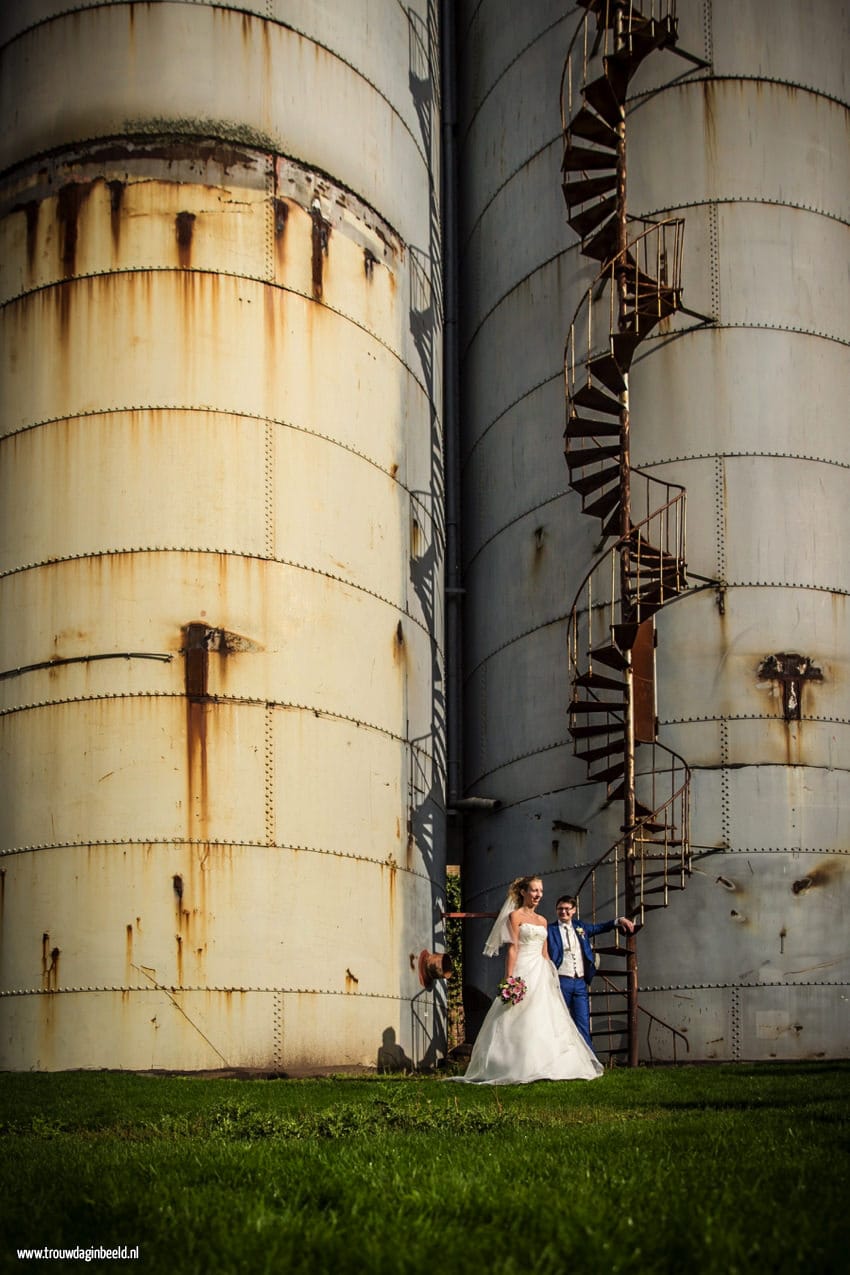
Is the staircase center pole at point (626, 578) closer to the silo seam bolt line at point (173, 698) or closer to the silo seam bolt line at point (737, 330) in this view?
the silo seam bolt line at point (737, 330)

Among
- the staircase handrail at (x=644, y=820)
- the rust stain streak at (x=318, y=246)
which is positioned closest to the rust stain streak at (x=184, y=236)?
the rust stain streak at (x=318, y=246)

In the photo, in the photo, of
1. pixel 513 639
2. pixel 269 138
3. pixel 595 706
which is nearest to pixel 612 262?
pixel 269 138

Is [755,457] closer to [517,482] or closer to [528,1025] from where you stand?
[517,482]

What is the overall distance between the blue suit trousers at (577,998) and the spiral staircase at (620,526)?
7.20 ft

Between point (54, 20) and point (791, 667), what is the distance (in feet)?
38.9

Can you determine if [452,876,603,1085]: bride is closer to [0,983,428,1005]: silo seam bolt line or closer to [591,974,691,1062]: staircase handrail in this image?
[0,983,428,1005]: silo seam bolt line

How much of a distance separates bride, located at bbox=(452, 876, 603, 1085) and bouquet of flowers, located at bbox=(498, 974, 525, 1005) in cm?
5

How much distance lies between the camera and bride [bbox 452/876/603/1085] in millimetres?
12703

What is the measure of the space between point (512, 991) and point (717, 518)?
7.36m

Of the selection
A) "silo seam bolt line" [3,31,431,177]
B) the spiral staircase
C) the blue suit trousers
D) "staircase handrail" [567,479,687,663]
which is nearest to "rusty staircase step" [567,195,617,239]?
the spiral staircase

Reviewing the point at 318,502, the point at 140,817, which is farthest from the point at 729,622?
the point at 140,817

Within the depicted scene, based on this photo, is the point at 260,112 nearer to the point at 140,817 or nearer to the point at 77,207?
the point at 77,207

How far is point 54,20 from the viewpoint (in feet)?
61.8

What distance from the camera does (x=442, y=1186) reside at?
552 centimetres
